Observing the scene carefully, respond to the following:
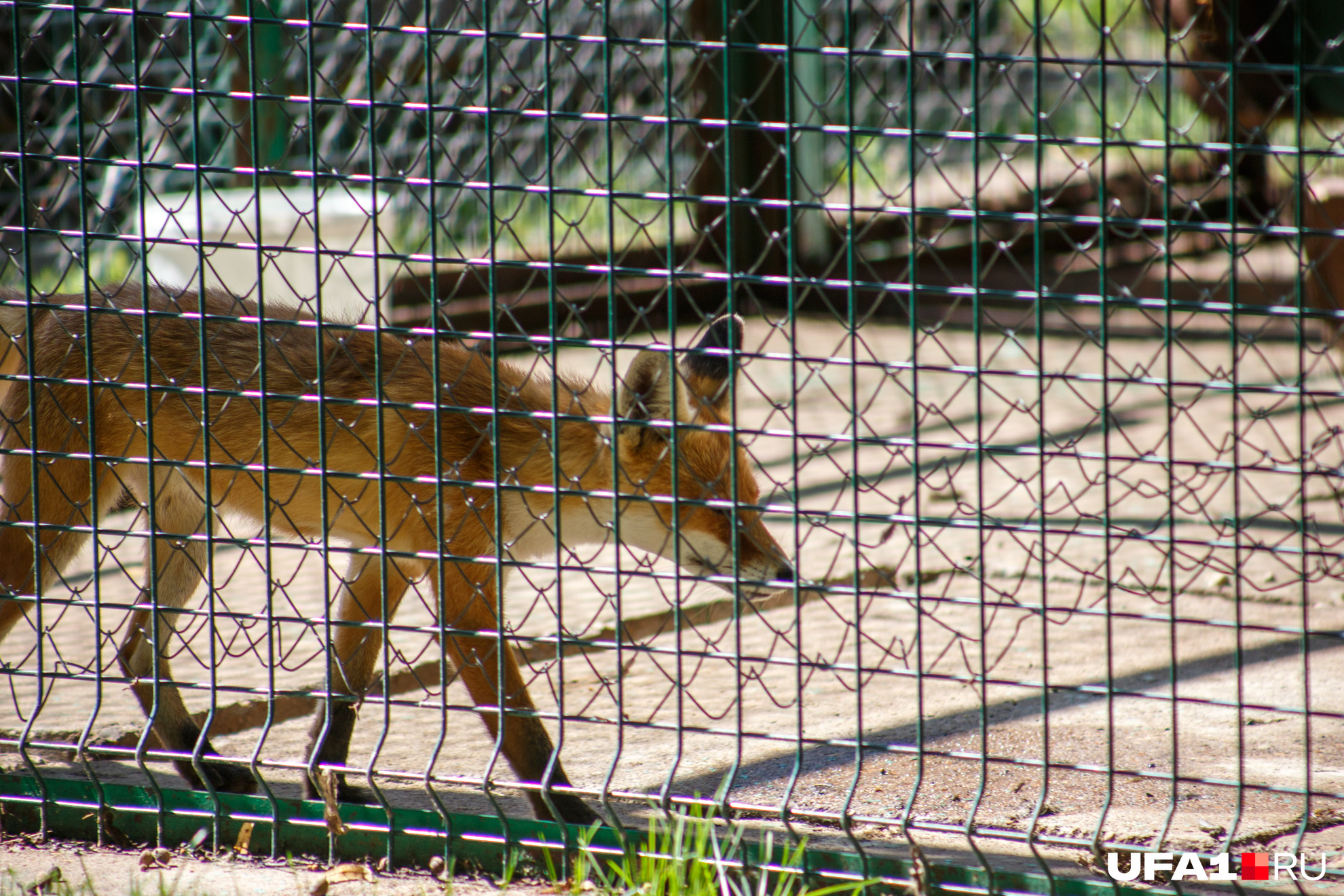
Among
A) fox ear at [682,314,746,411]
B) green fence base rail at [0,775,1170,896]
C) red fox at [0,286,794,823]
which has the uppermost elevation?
fox ear at [682,314,746,411]

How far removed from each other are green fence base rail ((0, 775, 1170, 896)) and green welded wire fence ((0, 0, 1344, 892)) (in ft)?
0.04

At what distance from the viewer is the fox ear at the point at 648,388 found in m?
3.49

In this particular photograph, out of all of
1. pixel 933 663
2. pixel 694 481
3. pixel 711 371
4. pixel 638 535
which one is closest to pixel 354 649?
pixel 638 535

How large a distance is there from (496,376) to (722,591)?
2019 mm

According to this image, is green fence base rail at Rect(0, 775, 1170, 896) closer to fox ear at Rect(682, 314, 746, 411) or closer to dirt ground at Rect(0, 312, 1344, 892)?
dirt ground at Rect(0, 312, 1344, 892)

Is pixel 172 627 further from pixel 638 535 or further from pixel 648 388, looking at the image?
pixel 648 388

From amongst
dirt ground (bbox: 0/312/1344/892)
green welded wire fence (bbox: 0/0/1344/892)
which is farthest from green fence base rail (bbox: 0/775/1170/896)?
dirt ground (bbox: 0/312/1344/892)

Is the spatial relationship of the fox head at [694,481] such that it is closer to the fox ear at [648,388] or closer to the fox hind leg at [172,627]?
the fox ear at [648,388]

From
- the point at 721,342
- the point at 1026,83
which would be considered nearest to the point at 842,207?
the point at 721,342

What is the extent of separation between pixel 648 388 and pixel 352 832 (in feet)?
4.26

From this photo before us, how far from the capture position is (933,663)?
3434mm

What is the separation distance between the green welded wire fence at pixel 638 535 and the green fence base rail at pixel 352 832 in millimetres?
12

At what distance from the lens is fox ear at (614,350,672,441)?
3.49 meters

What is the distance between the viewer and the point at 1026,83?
1247 centimetres
